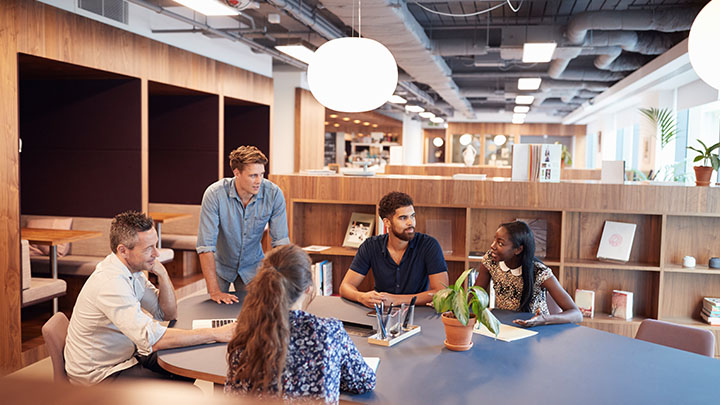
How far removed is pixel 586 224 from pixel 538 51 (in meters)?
2.68

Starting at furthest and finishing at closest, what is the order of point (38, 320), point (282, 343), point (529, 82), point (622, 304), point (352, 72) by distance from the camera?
point (529, 82) → point (38, 320) → point (622, 304) → point (352, 72) → point (282, 343)

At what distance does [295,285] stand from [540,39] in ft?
21.5

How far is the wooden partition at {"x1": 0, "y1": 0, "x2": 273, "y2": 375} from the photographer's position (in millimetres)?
4363

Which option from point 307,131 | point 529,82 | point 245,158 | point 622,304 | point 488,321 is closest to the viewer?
point 488,321

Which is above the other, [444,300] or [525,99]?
[525,99]

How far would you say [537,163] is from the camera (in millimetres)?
4746

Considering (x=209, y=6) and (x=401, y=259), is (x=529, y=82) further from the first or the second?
(x=401, y=259)

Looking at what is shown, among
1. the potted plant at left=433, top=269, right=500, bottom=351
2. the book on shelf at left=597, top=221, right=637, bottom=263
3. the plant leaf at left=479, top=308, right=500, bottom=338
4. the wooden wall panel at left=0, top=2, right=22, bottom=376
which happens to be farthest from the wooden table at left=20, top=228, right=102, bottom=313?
the book on shelf at left=597, top=221, right=637, bottom=263

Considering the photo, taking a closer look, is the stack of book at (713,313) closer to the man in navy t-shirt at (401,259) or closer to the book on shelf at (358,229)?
the man in navy t-shirt at (401,259)

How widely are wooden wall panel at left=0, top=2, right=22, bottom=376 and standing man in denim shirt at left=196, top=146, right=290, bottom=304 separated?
180 cm

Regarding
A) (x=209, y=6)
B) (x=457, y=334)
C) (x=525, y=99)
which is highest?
(x=525, y=99)

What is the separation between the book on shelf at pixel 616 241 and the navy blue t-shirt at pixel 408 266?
164 cm

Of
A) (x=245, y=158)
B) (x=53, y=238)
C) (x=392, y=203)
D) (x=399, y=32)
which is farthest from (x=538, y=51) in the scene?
(x=53, y=238)

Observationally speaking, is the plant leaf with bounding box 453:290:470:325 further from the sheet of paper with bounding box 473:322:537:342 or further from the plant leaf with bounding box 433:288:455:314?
the sheet of paper with bounding box 473:322:537:342
